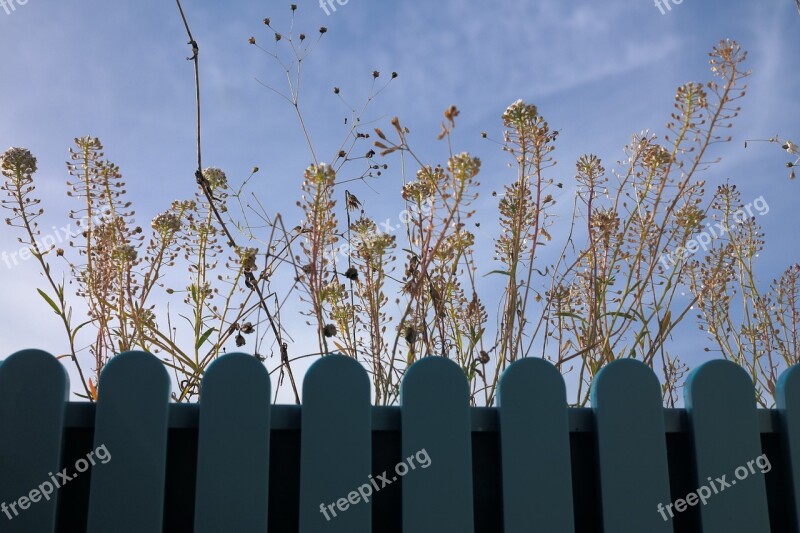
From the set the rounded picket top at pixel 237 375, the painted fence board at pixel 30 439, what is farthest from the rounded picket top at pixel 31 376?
the rounded picket top at pixel 237 375

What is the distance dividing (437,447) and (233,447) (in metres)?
0.52

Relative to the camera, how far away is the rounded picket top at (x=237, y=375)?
1988 mm

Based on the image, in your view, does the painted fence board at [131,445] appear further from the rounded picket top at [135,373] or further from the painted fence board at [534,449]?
the painted fence board at [534,449]

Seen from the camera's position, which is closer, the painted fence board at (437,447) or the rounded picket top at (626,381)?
the painted fence board at (437,447)

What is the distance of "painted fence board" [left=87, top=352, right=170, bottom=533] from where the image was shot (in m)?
1.90

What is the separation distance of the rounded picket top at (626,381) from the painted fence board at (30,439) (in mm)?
1404

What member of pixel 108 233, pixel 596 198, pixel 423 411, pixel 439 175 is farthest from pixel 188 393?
pixel 596 198

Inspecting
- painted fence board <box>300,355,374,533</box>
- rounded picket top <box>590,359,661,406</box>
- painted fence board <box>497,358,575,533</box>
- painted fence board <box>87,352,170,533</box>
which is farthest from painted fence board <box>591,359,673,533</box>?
painted fence board <box>87,352,170,533</box>

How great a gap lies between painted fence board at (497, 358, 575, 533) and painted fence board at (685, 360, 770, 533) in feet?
1.36

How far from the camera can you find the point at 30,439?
191 cm

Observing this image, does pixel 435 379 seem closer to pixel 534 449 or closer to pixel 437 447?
pixel 437 447

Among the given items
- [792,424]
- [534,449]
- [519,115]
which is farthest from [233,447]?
[792,424]

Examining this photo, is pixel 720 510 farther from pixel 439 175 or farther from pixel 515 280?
pixel 439 175

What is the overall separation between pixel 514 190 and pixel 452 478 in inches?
36.6
